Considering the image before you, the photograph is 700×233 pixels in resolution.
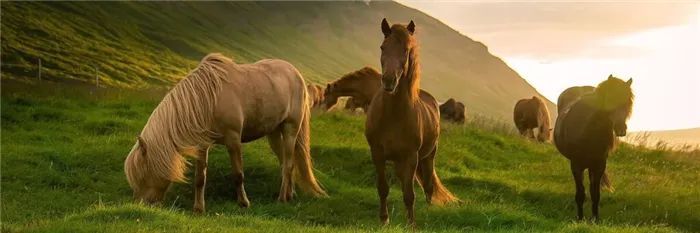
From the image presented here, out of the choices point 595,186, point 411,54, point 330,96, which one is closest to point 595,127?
point 595,186

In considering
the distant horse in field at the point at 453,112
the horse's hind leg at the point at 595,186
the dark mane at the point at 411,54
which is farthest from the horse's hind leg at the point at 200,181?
the distant horse in field at the point at 453,112

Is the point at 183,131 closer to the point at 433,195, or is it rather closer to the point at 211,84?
the point at 211,84

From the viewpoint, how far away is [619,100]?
9977 millimetres

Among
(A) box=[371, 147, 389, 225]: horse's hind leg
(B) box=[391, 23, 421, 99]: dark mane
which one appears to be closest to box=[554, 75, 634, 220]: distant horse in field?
(B) box=[391, 23, 421, 99]: dark mane

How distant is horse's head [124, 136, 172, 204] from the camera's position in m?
9.22

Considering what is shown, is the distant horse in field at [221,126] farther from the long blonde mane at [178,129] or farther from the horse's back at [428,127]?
the horse's back at [428,127]

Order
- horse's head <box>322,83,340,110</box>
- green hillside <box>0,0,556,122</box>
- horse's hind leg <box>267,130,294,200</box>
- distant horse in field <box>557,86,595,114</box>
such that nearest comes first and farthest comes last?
horse's hind leg <box>267,130,294,200</box> < distant horse in field <box>557,86,595,114</box> < horse's head <box>322,83,340,110</box> < green hillside <box>0,0,556,122</box>

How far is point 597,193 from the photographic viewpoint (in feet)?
35.0

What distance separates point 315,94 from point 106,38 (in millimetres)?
96219

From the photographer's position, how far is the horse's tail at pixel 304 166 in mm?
11461

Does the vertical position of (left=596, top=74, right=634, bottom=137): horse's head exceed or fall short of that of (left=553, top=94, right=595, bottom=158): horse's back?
it exceeds it

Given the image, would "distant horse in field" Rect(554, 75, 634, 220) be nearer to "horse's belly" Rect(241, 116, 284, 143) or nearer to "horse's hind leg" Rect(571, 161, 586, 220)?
"horse's hind leg" Rect(571, 161, 586, 220)

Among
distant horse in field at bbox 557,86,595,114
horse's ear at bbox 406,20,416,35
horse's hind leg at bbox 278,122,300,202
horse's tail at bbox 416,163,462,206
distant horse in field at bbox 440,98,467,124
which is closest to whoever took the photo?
horse's ear at bbox 406,20,416,35

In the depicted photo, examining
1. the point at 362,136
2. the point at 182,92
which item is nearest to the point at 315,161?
the point at 362,136
